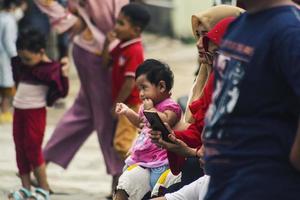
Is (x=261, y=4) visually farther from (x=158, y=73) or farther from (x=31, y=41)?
(x=31, y=41)

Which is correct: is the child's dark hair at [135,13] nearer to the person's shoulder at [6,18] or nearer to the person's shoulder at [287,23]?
the person's shoulder at [6,18]

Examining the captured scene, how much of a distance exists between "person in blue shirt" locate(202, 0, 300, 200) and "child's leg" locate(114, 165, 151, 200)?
197 centimetres

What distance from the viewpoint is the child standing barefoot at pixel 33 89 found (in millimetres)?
7383

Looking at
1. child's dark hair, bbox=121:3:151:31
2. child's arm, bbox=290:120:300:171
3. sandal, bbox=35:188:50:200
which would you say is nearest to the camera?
child's arm, bbox=290:120:300:171

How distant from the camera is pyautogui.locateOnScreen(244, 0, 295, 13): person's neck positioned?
11.6ft

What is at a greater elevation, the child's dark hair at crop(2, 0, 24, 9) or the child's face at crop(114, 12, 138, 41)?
the child's face at crop(114, 12, 138, 41)

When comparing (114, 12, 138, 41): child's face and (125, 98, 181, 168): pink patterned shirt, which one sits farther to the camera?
(114, 12, 138, 41): child's face

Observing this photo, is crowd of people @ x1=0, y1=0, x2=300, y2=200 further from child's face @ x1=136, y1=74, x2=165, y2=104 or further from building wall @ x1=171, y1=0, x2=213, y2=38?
building wall @ x1=171, y1=0, x2=213, y2=38

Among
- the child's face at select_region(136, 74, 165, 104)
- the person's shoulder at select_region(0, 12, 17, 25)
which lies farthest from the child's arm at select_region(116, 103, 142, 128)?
the person's shoulder at select_region(0, 12, 17, 25)

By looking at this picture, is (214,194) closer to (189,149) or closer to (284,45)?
(284,45)

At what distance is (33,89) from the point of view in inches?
292

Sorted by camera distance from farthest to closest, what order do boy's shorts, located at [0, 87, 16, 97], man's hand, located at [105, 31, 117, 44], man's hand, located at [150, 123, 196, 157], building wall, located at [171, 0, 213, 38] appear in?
building wall, located at [171, 0, 213, 38]
boy's shorts, located at [0, 87, 16, 97]
man's hand, located at [105, 31, 117, 44]
man's hand, located at [150, 123, 196, 157]

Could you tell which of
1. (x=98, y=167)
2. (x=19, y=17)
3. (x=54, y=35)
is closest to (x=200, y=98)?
(x=98, y=167)

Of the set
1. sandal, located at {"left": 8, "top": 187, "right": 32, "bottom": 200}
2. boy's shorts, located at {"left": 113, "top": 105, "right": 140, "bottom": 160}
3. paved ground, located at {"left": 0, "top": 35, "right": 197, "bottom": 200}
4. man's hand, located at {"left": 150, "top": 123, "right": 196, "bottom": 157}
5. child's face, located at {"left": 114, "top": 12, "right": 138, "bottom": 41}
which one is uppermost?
man's hand, located at {"left": 150, "top": 123, "right": 196, "bottom": 157}
